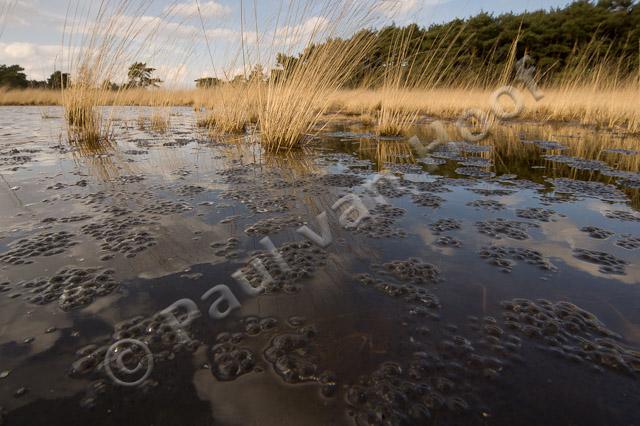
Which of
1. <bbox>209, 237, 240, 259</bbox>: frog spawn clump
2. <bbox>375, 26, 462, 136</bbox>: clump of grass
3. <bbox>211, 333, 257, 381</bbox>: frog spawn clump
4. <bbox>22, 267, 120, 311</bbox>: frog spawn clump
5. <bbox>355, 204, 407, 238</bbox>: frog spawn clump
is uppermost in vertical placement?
<bbox>375, 26, 462, 136</bbox>: clump of grass

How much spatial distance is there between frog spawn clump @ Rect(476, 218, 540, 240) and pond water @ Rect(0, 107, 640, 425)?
0.01 m

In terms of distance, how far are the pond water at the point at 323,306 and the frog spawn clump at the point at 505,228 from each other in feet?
0.04

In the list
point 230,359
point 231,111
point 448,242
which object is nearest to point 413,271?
point 448,242

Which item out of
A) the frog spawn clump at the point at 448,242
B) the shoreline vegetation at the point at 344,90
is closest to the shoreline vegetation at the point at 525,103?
the shoreline vegetation at the point at 344,90

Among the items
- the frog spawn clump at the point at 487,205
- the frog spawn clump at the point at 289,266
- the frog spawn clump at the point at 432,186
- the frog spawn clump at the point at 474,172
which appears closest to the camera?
the frog spawn clump at the point at 289,266

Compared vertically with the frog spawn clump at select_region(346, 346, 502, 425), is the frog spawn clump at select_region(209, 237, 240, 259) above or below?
above

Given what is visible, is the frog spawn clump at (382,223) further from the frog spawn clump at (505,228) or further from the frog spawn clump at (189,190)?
the frog spawn clump at (189,190)

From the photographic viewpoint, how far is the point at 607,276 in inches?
47.7

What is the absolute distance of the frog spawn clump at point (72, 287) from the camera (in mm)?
1033

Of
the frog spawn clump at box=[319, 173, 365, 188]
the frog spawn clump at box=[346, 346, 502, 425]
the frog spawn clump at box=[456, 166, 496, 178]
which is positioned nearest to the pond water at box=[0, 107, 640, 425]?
the frog spawn clump at box=[346, 346, 502, 425]

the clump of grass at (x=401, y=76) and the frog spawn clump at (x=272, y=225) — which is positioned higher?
the clump of grass at (x=401, y=76)

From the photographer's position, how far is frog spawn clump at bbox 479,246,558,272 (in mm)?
1286

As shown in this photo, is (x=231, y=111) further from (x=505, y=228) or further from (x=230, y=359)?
(x=230, y=359)

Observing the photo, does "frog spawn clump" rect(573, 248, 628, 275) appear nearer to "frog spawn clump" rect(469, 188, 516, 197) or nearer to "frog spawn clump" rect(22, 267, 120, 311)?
"frog spawn clump" rect(469, 188, 516, 197)
